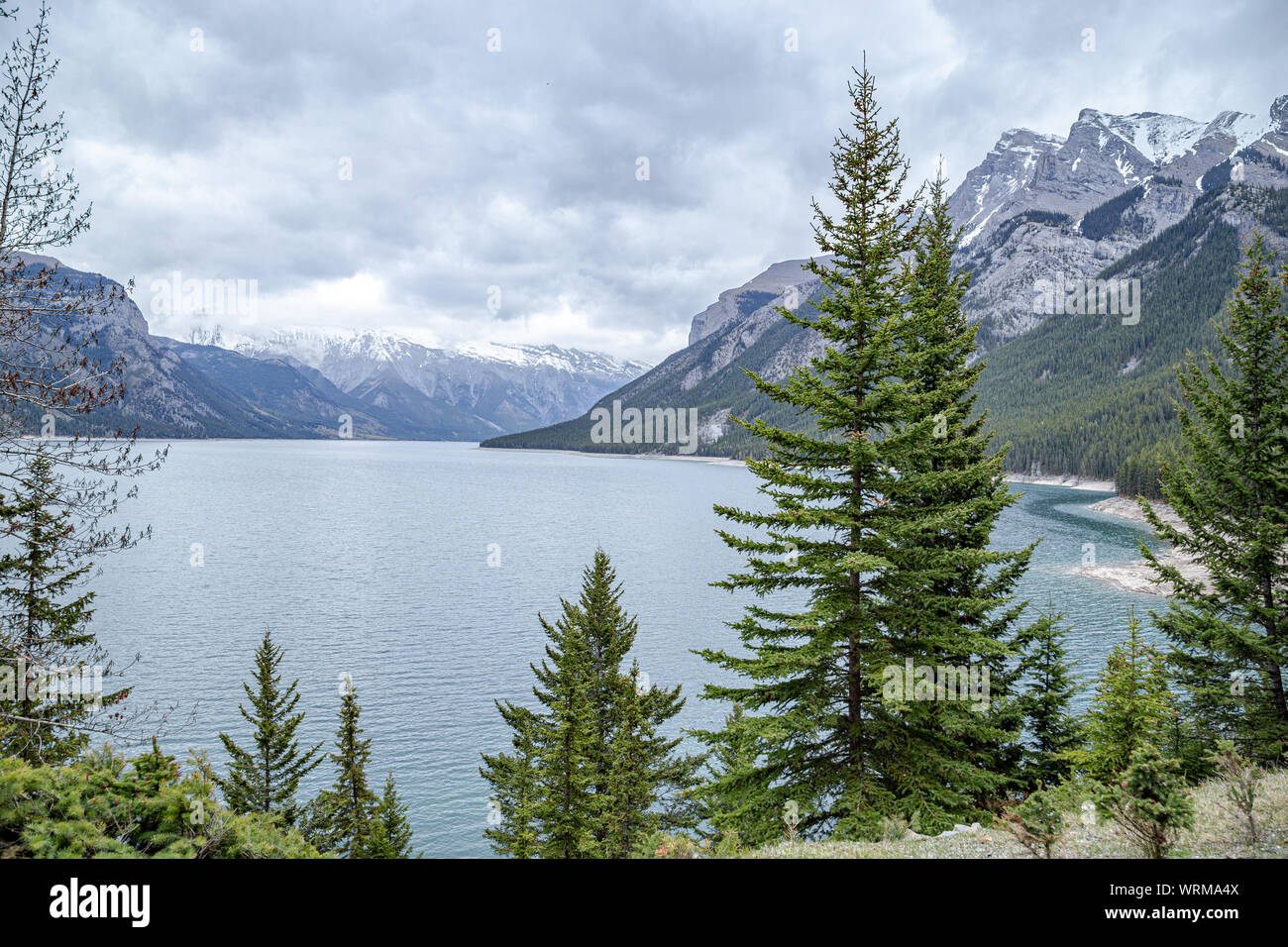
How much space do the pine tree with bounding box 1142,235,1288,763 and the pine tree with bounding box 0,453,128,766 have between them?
25818 millimetres

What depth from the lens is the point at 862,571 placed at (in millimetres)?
12742

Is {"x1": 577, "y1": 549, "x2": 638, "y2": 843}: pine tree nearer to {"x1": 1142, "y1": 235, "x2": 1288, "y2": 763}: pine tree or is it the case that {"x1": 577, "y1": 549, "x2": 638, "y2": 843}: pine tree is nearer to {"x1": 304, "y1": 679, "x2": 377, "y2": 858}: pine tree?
{"x1": 304, "y1": 679, "x2": 377, "y2": 858}: pine tree

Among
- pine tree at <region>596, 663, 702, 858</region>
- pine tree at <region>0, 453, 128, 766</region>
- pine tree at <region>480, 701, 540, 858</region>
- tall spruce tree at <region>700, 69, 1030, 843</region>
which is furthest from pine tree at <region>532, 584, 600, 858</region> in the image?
pine tree at <region>0, 453, 128, 766</region>

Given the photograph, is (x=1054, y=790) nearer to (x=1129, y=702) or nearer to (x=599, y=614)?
(x=1129, y=702)

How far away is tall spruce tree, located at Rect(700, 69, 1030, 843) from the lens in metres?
13.1

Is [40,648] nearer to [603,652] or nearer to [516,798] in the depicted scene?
[516,798]

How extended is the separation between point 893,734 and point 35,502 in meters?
17.8

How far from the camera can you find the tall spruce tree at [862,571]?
13062 mm

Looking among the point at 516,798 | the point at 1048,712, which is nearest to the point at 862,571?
the point at 1048,712

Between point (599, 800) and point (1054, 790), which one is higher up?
point (1054, 790)
